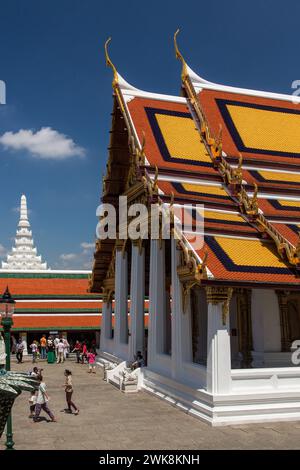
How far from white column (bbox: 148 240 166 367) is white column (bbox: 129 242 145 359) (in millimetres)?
1930

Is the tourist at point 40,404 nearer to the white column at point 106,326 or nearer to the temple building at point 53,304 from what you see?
the white column at point 106,326

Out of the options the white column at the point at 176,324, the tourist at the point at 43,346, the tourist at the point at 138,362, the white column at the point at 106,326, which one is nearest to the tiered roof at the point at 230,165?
the white column at the point at 176,324

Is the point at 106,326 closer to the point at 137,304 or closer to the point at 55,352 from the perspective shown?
the point at 55,352

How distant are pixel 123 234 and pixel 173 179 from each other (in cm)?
558

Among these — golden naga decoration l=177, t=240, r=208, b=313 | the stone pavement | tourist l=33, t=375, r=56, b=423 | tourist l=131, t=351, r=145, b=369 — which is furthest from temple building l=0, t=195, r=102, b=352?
tourist l=33, t=375, r=56, b=423

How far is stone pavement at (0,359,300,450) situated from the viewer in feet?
36.5

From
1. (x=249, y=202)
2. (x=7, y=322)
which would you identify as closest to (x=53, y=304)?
(x=249, y=202)

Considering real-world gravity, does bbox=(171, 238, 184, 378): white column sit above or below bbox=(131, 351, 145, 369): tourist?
above

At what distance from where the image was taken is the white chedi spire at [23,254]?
53.0m

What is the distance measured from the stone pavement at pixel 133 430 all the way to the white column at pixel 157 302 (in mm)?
2554

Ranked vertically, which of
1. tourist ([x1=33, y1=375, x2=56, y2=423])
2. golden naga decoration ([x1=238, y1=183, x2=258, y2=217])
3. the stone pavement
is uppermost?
golden naga decoration ([x1=238, y1=183, x2=258, y2=217])

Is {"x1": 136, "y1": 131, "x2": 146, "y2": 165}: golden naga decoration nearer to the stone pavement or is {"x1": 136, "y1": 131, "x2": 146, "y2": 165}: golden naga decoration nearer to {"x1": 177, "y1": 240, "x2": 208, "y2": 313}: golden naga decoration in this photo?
{"x1": 177, "y1": 240, "x2": 208, "y2": 313}: golden naga decoration
